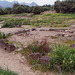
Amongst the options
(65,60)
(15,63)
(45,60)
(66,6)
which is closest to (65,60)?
(65,60)

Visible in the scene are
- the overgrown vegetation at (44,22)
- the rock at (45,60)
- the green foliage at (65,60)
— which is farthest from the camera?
the overgrown vegetation at (44,22)

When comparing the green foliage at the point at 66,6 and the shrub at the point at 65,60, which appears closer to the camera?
the shrub at the point at 65,60

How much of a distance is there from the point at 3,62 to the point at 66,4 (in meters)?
25.4

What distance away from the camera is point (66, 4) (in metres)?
26.9

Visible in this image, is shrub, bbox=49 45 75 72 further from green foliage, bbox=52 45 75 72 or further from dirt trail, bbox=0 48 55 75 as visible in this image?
dirt trail, bbox=0 48 55 75

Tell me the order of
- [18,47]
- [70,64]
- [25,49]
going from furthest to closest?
[18,47] < [25,49] < [70,64]

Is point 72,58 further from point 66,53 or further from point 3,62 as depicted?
point 3,62

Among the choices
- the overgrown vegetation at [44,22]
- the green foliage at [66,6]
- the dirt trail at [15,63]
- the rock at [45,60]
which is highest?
the green foliage at [66,6]

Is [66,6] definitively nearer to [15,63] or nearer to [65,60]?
[15,63]

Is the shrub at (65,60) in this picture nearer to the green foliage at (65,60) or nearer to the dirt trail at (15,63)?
the green foliage at (65,60)

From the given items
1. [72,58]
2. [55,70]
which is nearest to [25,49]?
[55,70]

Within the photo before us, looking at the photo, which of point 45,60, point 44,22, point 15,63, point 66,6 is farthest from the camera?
point 66,6

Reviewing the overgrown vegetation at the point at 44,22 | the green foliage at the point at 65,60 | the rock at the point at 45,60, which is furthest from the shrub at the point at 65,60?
the overgrown vegetation at the point at 44,22

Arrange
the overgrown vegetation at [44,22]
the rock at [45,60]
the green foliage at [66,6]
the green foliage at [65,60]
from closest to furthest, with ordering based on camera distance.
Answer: the green foliage at [65,60], the rock at [45,60], the overgrown vegetation at [44,22], the green foliage at [66,6]
